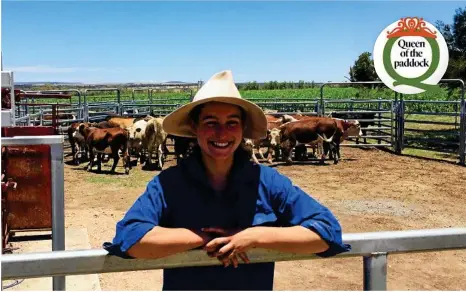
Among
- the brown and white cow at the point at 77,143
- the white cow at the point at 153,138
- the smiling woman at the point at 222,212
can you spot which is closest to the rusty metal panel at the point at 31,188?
the smiling woman at the point at 222,212

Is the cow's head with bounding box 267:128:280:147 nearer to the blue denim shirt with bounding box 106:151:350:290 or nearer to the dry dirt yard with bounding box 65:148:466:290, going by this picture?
the dry dirt yard with bounding box 65:148:466:290

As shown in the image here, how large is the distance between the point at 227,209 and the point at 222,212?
0.06ft

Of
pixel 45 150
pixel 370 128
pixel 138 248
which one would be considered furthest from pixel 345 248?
pixel 370 128

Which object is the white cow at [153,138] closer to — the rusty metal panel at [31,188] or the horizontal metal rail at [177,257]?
the rusty metal panel at [31,188]

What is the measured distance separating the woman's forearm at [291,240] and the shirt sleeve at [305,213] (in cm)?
2

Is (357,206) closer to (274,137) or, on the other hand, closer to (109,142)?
(274,137)

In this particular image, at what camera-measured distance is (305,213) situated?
5.31 feet

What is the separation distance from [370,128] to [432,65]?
2795mm

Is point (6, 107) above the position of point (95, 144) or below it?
above

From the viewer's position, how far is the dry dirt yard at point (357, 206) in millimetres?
5003

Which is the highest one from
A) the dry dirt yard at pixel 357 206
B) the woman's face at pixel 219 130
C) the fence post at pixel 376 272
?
the woman's face at pixel 219 130

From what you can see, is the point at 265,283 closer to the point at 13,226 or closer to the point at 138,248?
the point at 138,248

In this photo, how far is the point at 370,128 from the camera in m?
16.9

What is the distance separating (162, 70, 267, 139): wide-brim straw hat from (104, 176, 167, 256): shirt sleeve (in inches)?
11.6
